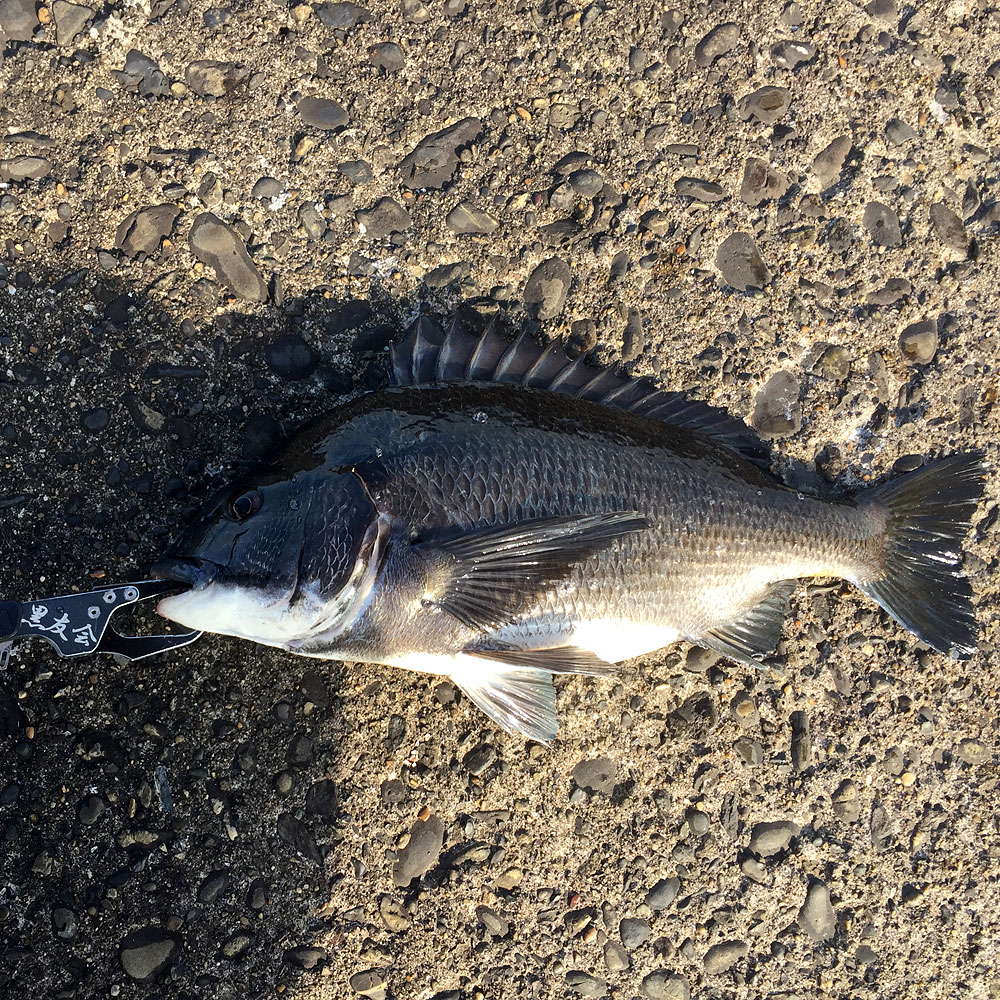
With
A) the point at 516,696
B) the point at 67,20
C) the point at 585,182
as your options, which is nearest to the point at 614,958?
the point at 516,696

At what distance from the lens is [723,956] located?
2.93 meters

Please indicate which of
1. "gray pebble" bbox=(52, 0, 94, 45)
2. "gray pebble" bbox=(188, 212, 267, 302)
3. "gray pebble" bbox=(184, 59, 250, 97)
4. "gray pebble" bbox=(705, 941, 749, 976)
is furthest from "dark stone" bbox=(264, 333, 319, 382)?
"gray pebble" bbox=(705, 941, 749, 976)

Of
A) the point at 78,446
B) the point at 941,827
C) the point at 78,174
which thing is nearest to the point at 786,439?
the point at 941,827

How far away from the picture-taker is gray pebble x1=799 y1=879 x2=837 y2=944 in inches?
118

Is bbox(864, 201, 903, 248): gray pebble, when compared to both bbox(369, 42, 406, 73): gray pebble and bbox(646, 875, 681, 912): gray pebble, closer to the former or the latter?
bbox(369, 42, 406, 73): gray pebble

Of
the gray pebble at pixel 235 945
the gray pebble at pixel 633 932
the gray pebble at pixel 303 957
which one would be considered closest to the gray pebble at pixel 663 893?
the gray pebble at pixel 633 932

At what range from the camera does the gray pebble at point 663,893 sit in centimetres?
289

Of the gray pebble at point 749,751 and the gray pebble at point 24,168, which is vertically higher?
the gray pebble at point 24,168

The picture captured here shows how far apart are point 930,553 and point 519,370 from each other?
1872mm

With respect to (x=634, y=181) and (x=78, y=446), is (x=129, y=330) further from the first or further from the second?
(x=634, y=181)

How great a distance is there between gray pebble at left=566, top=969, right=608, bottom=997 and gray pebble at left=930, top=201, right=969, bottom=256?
3.46 metres

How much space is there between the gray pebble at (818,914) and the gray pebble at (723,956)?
0.29 metres

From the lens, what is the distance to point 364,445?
248cm

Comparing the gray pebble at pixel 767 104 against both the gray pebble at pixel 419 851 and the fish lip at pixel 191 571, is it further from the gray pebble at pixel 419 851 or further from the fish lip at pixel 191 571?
the gray pebble at pixel 419 851
